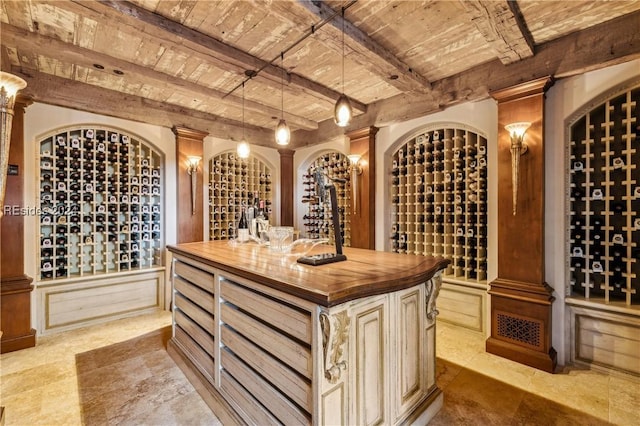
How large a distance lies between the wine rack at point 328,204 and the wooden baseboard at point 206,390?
8.48ft

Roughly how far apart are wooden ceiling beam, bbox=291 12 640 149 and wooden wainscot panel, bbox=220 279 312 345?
9.72 feet

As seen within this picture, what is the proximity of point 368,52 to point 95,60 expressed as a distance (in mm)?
2478

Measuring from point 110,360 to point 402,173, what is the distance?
3.86 metres

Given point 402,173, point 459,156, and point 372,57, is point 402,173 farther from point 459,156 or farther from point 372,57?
point 372,57

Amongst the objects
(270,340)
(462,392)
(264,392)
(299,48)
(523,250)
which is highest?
(299,48)

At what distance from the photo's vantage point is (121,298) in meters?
3.87

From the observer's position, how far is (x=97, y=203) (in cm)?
374

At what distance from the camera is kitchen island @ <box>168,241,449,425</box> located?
139 cm

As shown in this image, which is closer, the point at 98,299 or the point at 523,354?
the point at 523,354

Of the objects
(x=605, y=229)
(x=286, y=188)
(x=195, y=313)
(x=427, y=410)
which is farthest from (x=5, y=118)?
(x=605, y=229)

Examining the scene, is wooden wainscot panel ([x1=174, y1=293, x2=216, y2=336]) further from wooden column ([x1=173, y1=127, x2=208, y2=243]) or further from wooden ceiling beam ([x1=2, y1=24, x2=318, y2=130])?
wooden ceiling beam ([x1=2, y1=24, x2=318, y2=130])

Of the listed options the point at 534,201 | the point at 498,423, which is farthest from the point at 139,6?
the point at 498,423

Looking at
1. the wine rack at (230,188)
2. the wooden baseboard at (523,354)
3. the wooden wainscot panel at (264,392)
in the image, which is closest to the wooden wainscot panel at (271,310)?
the wooden wainscot panel at (264,392)

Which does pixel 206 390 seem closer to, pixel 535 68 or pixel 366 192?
pixel 366 192
